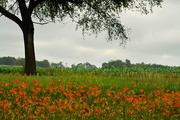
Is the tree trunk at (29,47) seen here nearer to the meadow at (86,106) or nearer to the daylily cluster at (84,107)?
the meadow at (86,106)

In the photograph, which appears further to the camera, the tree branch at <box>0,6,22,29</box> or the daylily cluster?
the tree branch at <box>0,6,22,29</box>

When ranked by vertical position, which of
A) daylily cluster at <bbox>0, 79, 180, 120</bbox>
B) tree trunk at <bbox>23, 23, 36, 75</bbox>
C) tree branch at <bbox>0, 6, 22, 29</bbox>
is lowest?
daylily cluster at <bbox>0, 79, 180, 120</bbox>

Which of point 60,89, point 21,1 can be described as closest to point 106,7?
point 21,1

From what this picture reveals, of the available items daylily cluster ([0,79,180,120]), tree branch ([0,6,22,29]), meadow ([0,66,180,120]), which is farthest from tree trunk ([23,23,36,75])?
daylily cluster ([0,79,180,120])

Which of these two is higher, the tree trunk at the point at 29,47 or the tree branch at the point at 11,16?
the tree branch at the point at 11,16

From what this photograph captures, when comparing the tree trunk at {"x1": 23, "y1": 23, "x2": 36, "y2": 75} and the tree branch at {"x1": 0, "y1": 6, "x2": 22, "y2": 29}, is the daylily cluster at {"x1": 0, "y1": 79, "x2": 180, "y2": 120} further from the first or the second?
the tree branch at {"x1": 0, "y1": 6, "x2": 22, "y2": 29}

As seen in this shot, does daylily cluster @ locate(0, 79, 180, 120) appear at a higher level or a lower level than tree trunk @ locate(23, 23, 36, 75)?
lower

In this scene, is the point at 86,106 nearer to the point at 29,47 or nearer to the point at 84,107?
the point at 84,107

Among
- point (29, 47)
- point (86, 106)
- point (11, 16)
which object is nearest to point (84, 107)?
point (86, 106)

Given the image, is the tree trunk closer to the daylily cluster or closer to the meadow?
the meadow

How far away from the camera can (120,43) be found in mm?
23312

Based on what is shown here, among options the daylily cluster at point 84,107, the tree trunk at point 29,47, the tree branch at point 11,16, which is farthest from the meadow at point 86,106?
the tree branch at point 11,16

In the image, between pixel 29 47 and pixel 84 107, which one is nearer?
pixel 84 107

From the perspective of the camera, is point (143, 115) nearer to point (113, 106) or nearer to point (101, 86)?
point (113, 106)
